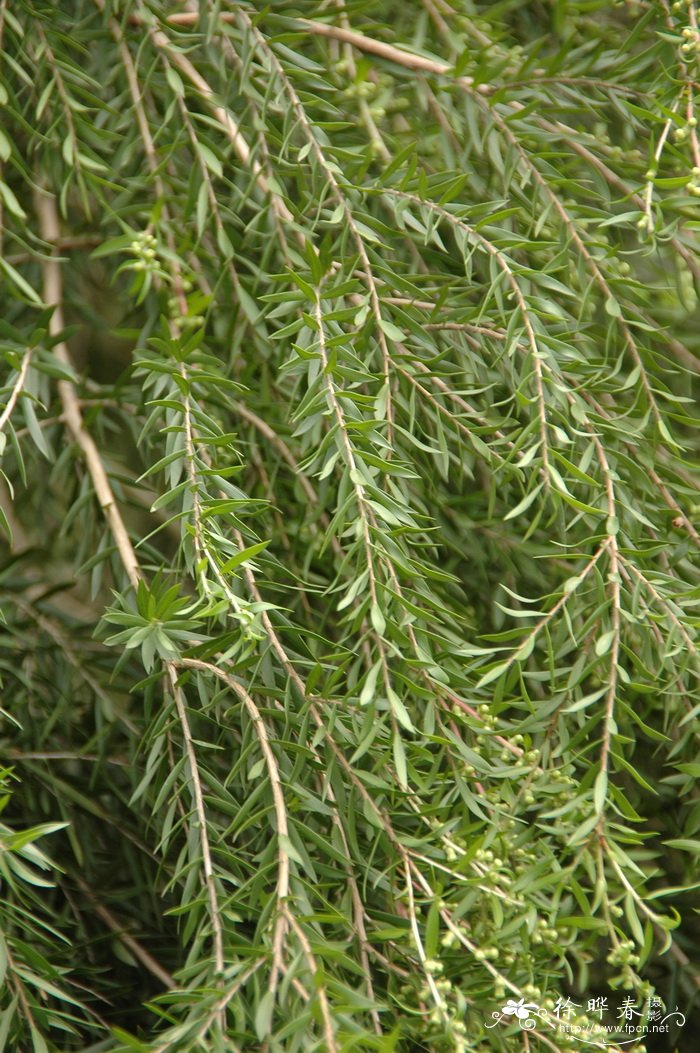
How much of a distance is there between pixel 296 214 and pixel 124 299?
31cm

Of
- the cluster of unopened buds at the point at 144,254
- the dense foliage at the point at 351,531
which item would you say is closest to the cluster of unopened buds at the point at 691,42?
the dense foliage at the point at 351,531

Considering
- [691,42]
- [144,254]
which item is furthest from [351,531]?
[691,42]

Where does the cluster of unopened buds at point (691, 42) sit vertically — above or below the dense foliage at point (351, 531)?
above

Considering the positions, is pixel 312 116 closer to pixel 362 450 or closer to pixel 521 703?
pixel 362 450

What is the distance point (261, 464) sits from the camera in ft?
3.22

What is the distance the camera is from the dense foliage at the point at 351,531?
673 mm

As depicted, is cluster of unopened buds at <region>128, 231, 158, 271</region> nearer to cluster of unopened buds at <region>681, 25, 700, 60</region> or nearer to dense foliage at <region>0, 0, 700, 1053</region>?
dense foliage at <region>0, 0, 700, 1053</region>

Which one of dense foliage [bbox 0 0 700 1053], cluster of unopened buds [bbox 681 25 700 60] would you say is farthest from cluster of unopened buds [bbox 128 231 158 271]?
cluster of unopened buds [bbox 681 25 700 60]

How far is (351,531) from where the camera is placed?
2.23 feet

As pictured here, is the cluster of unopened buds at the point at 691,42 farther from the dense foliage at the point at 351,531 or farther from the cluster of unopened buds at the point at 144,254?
the cluster of unopened buds at the point at 144,254

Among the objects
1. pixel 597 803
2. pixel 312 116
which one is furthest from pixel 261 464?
pixel 597 803

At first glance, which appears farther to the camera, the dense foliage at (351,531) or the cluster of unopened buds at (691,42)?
the cluster of unopened buds at (691,42)

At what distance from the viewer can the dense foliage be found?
2.21ft

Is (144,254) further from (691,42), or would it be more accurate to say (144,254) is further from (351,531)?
(691,42)
